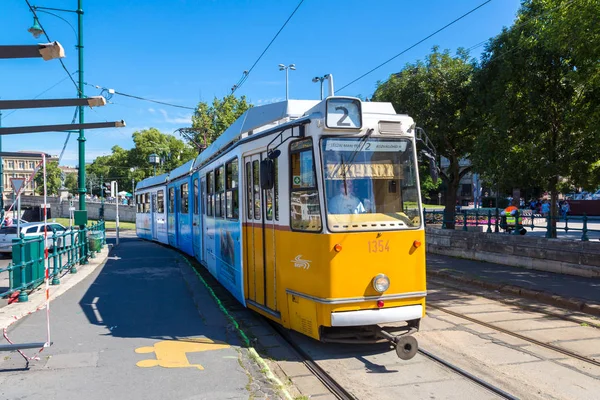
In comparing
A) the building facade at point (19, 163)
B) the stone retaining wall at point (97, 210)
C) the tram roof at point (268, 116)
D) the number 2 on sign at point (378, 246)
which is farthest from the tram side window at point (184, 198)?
the stone retaining wall at point (97, 210)

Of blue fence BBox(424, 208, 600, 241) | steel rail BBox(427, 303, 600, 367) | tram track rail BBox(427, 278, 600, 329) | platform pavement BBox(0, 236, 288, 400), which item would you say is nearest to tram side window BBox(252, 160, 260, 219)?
platform pavement BBox(0, 236, 288, 400)

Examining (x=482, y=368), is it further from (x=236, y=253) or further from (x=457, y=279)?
(x=457, y=279)

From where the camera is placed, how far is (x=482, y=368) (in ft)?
18.5

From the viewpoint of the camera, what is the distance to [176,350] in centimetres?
612

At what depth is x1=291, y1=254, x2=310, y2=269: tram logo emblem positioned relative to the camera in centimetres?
594

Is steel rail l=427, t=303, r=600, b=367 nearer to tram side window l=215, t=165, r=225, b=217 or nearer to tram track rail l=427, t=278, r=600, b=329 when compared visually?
tram track rail l=427, t=278, r=600, b=329

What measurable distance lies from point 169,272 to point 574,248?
33.9 feet

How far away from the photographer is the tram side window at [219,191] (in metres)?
9.20

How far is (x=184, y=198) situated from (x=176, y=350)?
10440 mm

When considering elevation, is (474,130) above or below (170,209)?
above

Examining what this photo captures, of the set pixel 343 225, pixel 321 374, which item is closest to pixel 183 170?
pixel 343 225

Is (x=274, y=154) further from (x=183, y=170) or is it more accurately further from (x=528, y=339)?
(x=183, y=170)

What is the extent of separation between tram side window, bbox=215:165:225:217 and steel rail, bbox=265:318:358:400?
314cm

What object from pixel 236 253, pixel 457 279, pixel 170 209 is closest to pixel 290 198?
pixel 236 253
